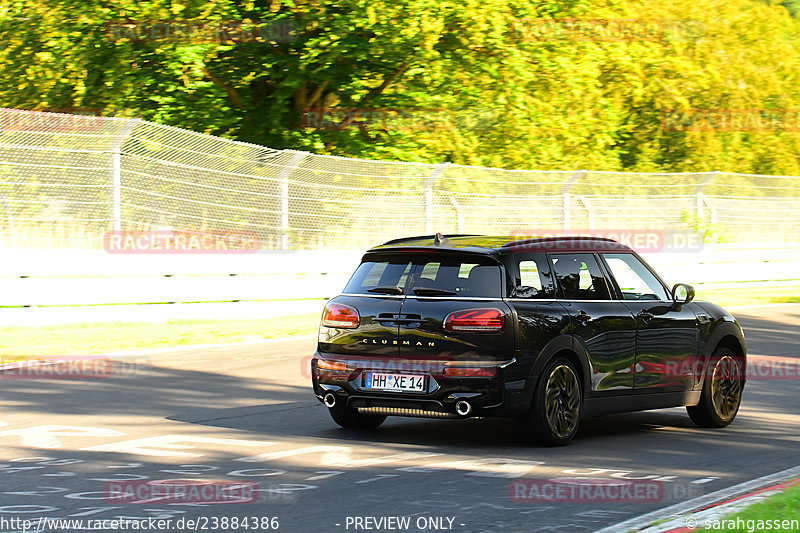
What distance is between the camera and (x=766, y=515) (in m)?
5.75

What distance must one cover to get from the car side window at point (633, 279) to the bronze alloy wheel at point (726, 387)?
789 mm

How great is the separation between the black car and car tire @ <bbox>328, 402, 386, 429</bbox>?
1cm

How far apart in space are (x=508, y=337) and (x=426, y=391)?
679 mm

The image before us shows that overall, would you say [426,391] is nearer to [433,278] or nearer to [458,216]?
[433,278]

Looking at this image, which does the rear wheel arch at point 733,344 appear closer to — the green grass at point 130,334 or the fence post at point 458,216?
the green grass at point 130,334

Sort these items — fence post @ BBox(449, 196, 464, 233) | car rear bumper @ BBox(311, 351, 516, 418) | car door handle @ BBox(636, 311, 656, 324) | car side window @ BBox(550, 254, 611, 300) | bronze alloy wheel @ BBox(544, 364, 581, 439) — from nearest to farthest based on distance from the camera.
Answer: car rear bumper @ BBox(311, 351, 516, 418) → bronze alloy wheel @ BBox(544, 364, 581, 439) → car side window @ BBox(550, 254, 611, 300) → car door handle @ BBox(636, 311, 656, 324) → fence post @ BBox(449, 196, 464, 233)

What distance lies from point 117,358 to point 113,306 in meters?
3.76

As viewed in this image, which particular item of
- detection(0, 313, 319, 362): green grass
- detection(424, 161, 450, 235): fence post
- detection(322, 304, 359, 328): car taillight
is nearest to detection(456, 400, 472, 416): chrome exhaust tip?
detection(322, 304, 359, 328): car taillight

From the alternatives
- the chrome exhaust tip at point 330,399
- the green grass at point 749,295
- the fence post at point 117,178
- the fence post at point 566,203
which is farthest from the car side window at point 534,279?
the fence post at point 566,203

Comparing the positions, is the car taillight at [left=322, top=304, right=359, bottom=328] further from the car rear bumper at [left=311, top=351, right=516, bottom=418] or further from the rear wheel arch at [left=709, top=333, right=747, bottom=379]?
the rear wheel arch at [left=709, top=333, right=747, bottom=379]

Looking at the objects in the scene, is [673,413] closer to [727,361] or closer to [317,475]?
[727,361]

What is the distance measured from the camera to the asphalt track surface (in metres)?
6.28

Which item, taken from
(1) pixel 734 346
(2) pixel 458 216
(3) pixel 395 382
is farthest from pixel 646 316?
(2) pixel 458 216

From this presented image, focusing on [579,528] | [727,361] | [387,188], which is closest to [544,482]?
[579,528]
